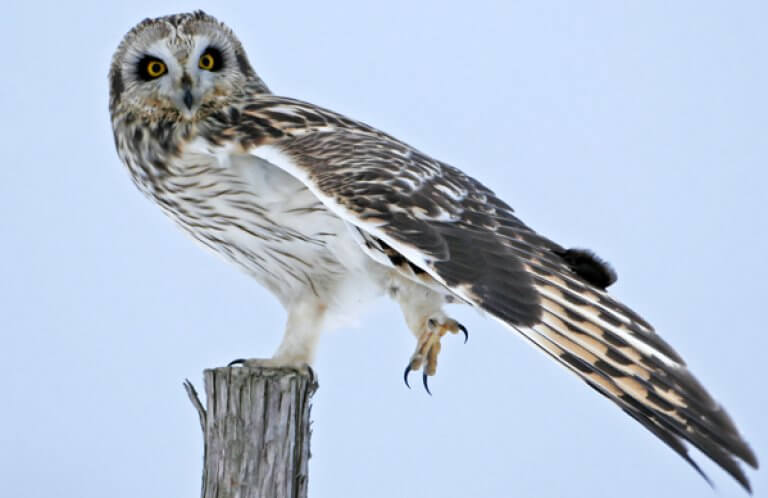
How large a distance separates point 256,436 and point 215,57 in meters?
1.18

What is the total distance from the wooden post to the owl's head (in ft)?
2.68

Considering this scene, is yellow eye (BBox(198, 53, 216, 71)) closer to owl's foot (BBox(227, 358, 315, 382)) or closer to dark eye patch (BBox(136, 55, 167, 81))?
dark eye patch (BBox(136, 55, 167, 81))

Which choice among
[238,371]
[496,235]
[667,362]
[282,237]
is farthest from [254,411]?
[667,362]

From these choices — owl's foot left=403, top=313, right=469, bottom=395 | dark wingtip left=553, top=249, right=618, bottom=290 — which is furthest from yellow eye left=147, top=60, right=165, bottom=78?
dark wingtip left=553, top=249, right=618, bottom=290

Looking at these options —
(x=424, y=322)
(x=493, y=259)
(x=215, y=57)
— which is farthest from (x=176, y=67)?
(x=493, y=259)

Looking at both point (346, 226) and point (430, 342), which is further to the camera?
point (430, 342)

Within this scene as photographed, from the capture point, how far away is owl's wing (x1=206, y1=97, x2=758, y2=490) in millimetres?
2510

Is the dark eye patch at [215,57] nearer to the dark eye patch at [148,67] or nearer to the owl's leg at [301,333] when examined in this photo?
the dark eye patch at [148,67]

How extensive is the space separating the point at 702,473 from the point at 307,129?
1570 millimetres

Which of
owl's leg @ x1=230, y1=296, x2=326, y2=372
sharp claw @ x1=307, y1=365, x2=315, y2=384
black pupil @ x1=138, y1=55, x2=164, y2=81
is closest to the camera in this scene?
sharp claw @ x1=307, y1=365, x2=315, y2=384

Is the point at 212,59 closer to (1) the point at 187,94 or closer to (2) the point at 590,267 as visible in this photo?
(1) the point at 187,94

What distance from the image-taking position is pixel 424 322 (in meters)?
3.46

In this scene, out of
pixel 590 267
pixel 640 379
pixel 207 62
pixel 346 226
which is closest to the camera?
pixel 640 379

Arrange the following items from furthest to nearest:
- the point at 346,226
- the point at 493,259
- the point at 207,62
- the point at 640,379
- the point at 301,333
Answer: the point at 301,333, the point at 207,62, the point at 346,226, the point at 493,259, the point at 640,379
